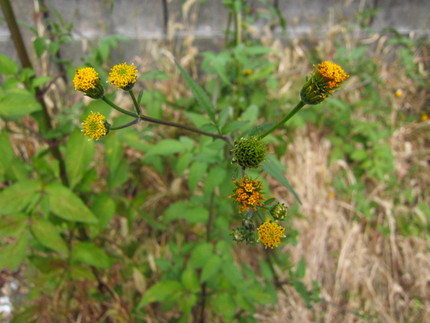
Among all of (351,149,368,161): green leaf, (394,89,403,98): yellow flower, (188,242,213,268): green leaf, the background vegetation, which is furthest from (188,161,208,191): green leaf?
(394,89,403,98): yellow flower

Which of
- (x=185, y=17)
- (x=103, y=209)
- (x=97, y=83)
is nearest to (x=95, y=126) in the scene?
(x=97, y=83)

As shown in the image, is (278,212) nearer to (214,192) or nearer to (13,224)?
(214,192)

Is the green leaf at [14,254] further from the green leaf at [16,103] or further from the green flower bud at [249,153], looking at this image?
the green flower bud at [249,153]

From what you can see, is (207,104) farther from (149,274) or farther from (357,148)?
(357,148)

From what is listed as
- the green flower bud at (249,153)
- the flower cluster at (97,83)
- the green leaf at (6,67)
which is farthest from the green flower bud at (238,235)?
the green leaf at (6,67)

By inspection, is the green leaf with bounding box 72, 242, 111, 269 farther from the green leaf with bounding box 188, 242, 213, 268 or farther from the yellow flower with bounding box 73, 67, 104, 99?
the yellow flower with bounding box 73, 67, 104, 99

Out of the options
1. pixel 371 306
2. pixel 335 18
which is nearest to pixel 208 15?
pixel 335 18
